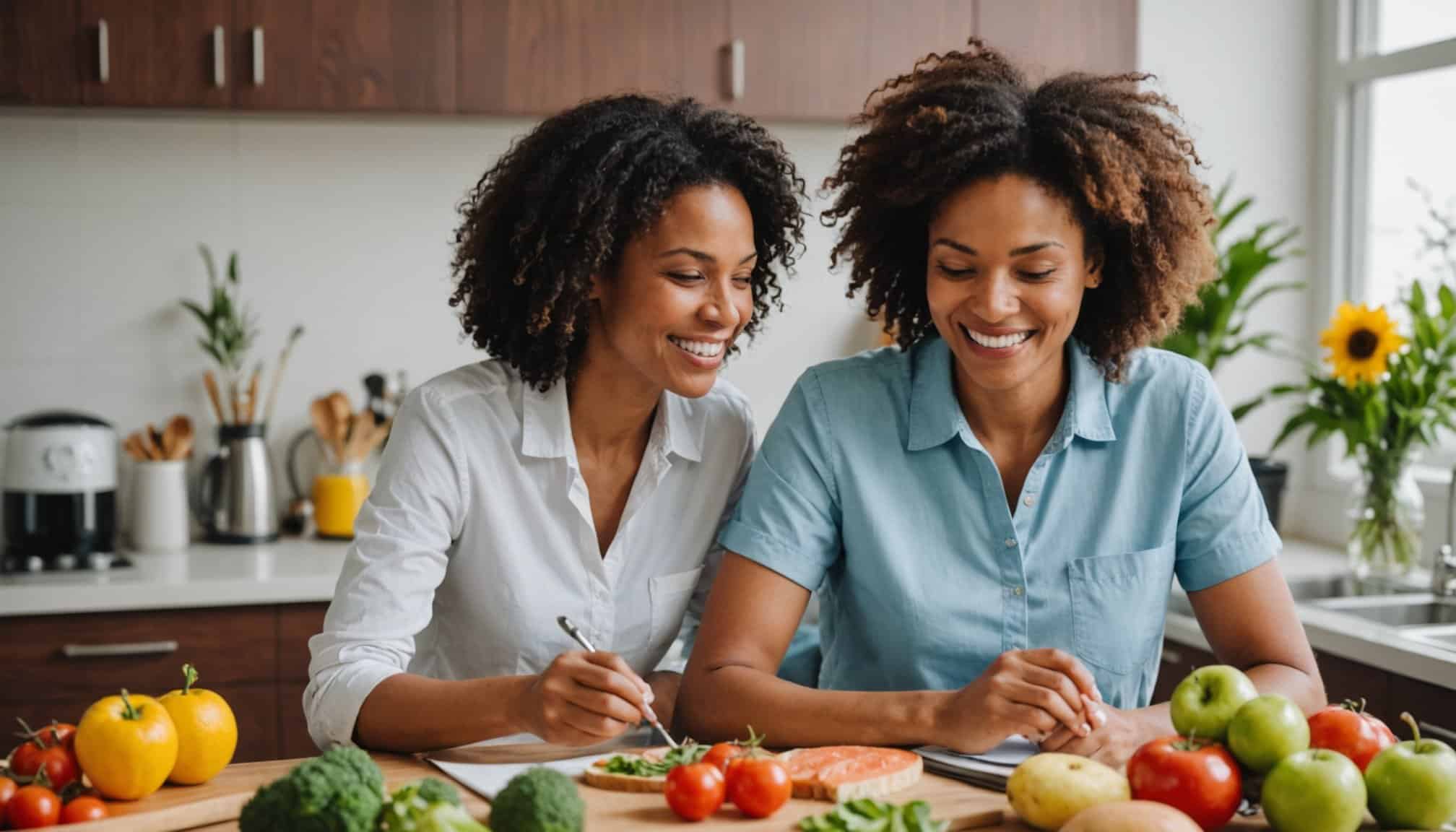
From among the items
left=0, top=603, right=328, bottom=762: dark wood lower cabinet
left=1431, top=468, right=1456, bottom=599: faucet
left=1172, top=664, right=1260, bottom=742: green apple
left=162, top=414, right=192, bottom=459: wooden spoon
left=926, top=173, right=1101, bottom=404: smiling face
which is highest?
left=926, top=173, right=1101, bottom=404: smiling face

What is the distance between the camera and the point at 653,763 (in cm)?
137

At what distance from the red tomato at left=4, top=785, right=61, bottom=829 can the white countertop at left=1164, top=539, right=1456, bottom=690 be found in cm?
148

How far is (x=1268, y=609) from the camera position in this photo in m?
1.67

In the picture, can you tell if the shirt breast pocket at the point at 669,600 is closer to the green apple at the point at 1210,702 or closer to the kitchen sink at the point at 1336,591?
the green apple at the point at 1210,702

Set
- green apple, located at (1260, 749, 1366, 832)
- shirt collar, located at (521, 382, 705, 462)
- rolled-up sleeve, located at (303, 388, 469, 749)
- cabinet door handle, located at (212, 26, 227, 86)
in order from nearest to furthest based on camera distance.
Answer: green apple, located at (1260, 749, 1366, 832)
rolled-up sleeve, located at (303, 388, 469, 749)
shirt collar, located at (521, 382, 705, 462)
cabinet door handle, located at (212, 26, 227, 86)

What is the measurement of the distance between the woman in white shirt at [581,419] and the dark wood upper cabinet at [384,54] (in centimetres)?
126

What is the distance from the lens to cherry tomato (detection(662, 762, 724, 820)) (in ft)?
4.05

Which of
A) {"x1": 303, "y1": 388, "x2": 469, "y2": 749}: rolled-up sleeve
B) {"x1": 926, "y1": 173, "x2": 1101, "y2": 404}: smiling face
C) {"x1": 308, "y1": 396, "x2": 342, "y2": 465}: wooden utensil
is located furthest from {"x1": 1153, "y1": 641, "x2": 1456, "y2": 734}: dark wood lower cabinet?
{"x1": 308, "y1": 396, "x2": 342, "y2": 465}: wooden utensil

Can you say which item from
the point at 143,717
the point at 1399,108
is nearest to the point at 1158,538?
the point at 143,717

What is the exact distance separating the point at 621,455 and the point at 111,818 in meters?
0.81

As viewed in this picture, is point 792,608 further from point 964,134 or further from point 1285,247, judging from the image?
point 1285,247

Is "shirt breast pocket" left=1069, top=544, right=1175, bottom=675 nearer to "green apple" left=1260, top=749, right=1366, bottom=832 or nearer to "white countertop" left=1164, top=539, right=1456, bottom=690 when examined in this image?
"white countertop" left=1164, top=539, right=1456, bottom=690

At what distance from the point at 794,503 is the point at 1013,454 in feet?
0.98

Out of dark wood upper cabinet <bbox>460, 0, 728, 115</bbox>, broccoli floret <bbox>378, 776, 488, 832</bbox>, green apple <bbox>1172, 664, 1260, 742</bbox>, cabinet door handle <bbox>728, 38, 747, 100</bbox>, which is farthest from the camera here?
cabinet door handle <bbox>728, 38, 747, 100</bbox>
